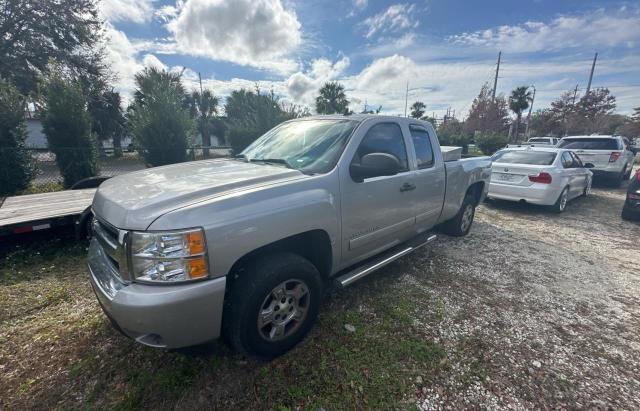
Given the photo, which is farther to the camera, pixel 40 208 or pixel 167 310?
pixel 40 208

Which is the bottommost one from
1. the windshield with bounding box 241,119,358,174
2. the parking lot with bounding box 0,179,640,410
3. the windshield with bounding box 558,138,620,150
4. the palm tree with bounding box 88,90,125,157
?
the parking lot with bounding box 0,179,640,410

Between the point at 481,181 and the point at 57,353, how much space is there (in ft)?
20.0

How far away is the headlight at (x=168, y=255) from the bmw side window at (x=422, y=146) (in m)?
2.82

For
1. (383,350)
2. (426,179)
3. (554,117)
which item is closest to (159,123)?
(426,179)

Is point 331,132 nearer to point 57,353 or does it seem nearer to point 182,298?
point 182,298

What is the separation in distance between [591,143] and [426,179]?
10739 mm

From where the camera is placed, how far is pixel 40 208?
4.12m

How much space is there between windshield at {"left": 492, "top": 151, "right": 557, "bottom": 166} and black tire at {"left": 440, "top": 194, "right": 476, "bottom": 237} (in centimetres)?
286

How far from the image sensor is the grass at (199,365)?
1983mm

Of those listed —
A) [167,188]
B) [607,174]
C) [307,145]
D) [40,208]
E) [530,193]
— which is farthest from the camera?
[607,174]

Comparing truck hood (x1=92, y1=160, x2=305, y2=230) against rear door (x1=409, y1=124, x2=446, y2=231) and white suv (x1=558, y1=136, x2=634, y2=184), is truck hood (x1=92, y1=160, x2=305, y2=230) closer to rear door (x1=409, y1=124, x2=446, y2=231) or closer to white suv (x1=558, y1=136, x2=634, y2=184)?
rear door (x1=409, y1=124, x2=446, y2=231)

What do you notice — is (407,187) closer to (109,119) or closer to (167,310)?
(167,310)

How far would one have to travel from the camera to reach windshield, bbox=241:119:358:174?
268cm

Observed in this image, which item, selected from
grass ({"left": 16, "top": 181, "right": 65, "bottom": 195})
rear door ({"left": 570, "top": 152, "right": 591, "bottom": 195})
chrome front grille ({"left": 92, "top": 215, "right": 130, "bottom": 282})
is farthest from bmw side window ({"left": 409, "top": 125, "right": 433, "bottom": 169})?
grass ({"left": 16, "top": 181, "right": 65, "bottom": 195})
